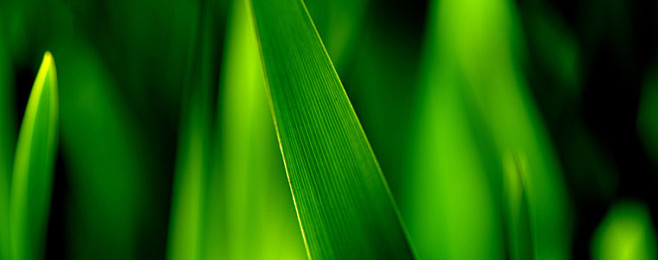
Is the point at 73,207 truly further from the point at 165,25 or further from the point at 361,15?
the point at 361,15

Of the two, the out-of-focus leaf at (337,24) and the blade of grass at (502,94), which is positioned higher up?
the out-of-focus leaf at (337,24)

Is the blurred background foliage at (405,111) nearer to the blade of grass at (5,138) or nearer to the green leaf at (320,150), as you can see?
the blade of grass at (5,138)

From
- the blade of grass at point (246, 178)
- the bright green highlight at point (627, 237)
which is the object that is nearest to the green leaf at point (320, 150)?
the blade of grass at point (246, 178)

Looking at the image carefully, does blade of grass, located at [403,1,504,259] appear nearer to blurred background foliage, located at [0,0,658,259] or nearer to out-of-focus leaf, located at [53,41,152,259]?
blurred background foliage, located at [0,0,658,259]

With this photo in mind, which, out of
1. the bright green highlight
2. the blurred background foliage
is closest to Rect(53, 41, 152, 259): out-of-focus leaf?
the blurred background foliage

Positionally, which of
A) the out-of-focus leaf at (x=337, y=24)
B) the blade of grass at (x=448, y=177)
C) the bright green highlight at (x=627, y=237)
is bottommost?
the bright green highlight at (x=627, y=237)

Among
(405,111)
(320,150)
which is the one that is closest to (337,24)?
(405,111)
